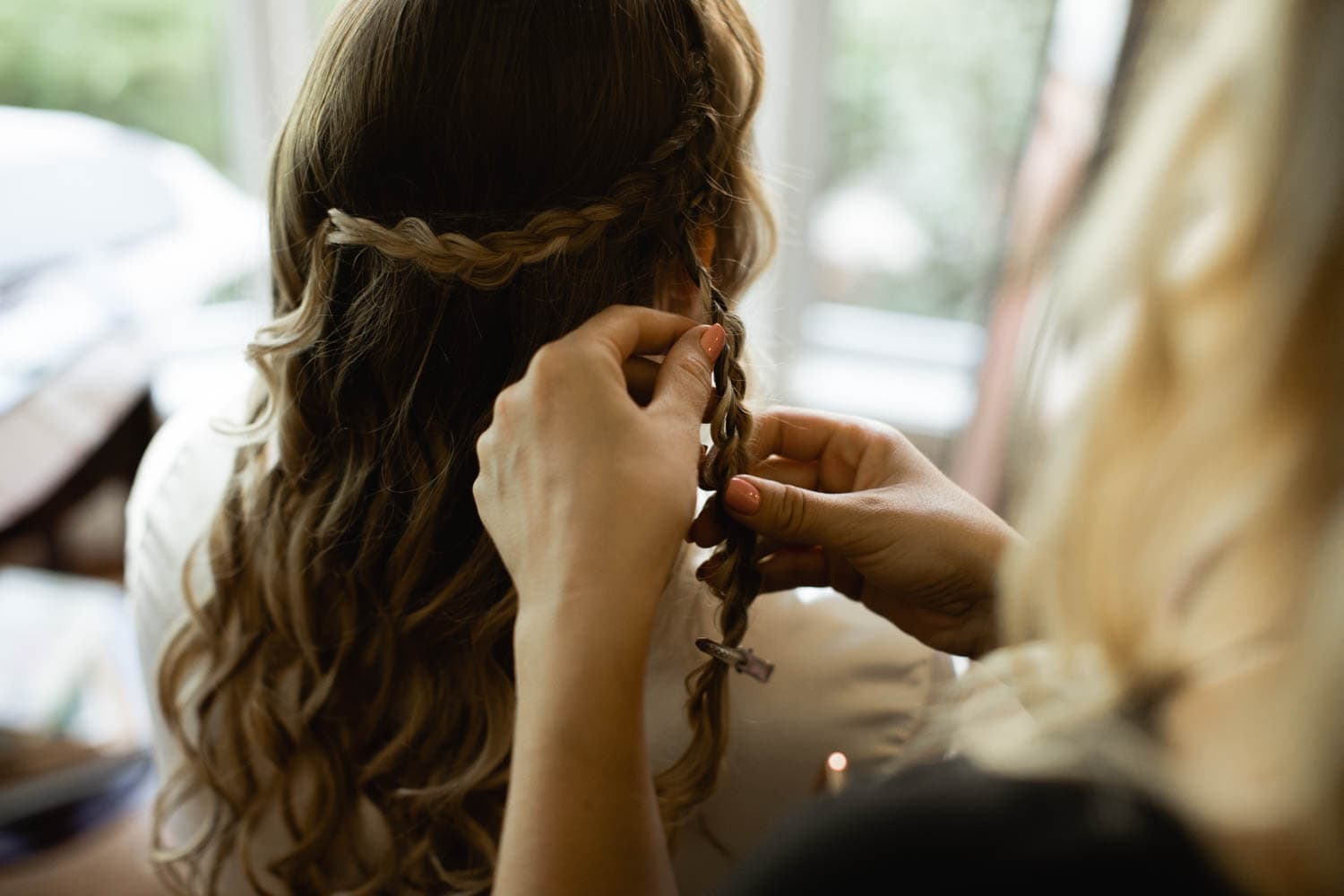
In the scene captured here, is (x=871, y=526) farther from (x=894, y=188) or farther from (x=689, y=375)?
(x=894, y=188)

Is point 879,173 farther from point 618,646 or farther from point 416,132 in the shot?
point 618,646

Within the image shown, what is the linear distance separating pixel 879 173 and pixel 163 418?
64.9 inches

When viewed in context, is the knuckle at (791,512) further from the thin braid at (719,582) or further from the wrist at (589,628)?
the wrist at (589,628)

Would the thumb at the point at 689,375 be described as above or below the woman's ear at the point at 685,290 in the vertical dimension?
below

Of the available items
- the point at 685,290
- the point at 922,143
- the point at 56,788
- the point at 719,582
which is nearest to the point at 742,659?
the point at 719,582

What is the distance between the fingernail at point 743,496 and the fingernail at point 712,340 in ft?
0.32

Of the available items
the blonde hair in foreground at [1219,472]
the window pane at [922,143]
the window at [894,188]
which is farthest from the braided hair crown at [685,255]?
the window pane at [922,143]

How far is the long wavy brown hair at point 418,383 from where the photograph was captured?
2.52 feet

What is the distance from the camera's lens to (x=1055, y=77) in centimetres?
196

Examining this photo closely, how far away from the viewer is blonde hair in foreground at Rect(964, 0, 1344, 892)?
1.36ft

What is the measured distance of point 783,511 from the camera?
0.81 meters

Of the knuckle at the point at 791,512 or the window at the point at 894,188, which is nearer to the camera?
the knuckle at the point at 791,512

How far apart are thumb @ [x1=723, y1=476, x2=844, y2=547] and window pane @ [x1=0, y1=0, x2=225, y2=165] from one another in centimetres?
216

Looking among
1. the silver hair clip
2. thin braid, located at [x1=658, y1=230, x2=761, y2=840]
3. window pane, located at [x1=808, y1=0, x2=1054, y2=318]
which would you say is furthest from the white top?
window pane, located at [x1=808, y1=0, x2=1054, y2=318]
